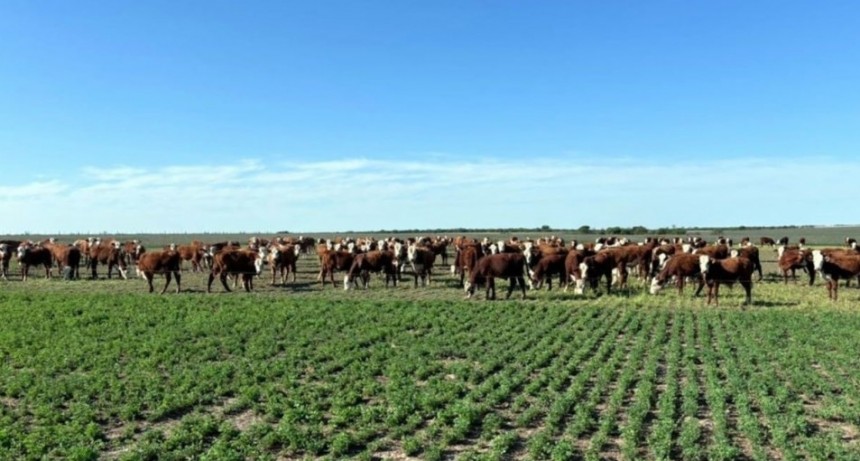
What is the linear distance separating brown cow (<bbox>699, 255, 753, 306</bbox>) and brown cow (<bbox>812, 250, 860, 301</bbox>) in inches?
130

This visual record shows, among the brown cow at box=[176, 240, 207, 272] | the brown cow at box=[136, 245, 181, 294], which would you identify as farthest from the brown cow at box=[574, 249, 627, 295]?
the brown cow at box=[176, 240, 207, 272]

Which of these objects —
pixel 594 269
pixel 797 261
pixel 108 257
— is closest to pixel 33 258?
pixel 108 257

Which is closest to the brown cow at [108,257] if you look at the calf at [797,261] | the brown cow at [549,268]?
the brown cow at [549,268]

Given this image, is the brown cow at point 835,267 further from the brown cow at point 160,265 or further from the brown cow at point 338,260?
the brown cow at point 160,265

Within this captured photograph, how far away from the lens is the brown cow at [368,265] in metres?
30.6

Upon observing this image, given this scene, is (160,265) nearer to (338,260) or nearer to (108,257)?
(338,260)

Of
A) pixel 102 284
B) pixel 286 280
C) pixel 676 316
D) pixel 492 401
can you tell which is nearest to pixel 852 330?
pixel 676 316

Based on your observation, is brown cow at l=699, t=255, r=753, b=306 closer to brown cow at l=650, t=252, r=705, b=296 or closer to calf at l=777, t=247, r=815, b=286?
brown cow at l=650, t=252, r=705, b=296

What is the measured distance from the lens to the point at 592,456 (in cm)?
842

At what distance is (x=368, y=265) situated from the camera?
30984 millimetres

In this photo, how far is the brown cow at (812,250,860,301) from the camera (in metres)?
25.9

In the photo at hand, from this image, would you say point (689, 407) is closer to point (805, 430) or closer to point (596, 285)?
point (805, 430)

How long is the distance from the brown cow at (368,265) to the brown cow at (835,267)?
17.2 m

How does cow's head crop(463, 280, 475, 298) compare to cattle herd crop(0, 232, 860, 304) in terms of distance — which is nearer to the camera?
cattle herd crop(0, 232, 860, 304)
